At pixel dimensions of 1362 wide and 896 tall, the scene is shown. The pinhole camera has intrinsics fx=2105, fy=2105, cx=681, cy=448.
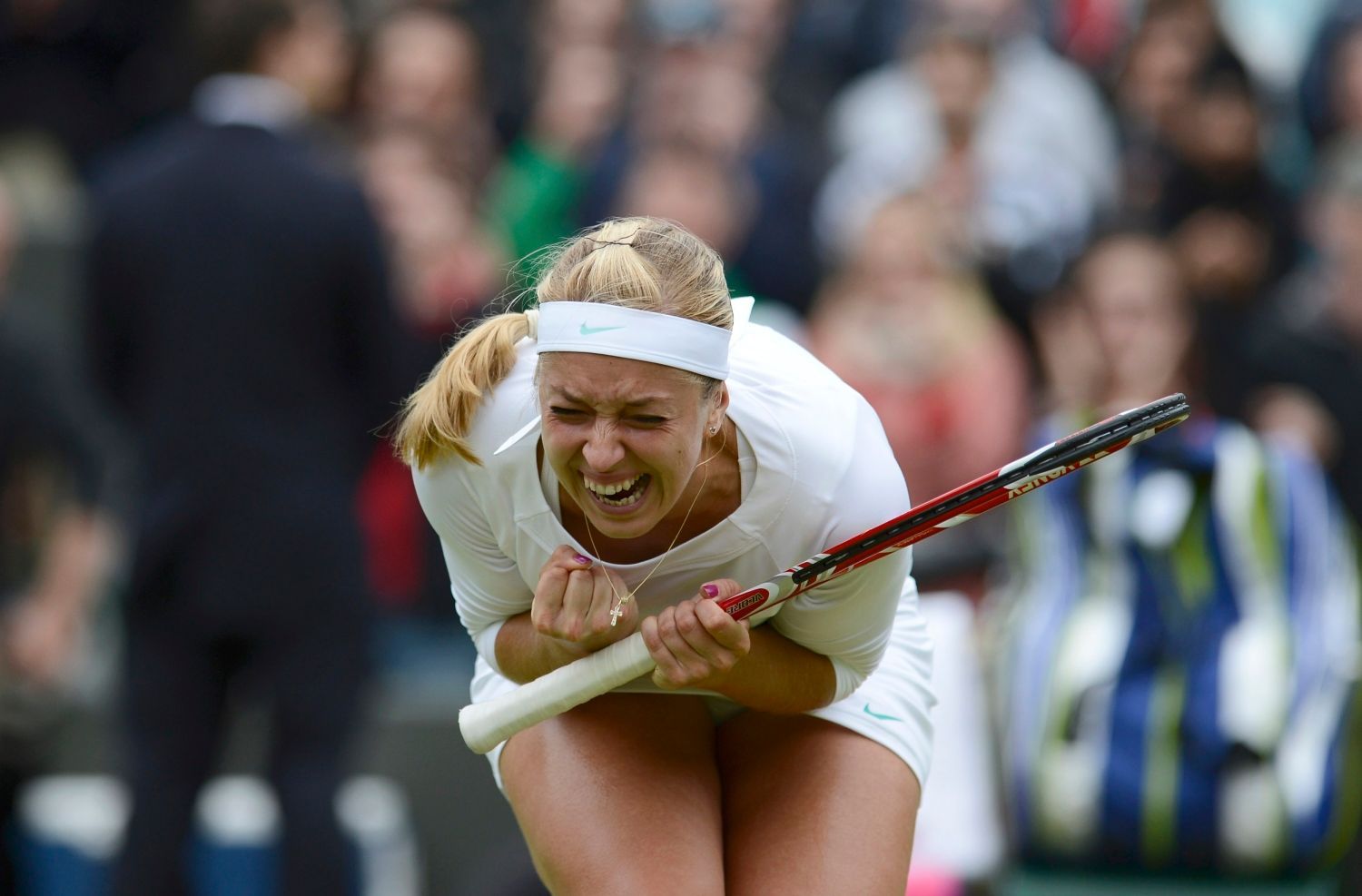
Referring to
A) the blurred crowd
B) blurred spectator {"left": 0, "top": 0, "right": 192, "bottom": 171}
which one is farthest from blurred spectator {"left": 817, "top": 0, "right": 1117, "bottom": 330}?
blurred spectator {"left": 0, "top": 0, "right": 192, "bottom": 171}

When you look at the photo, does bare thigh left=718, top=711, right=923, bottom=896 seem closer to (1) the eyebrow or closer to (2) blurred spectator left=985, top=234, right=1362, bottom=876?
(1) the eyebrow

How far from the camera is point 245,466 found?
5.53m

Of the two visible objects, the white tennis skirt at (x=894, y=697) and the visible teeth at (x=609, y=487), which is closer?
the visible teeth at (x=609, y=487)

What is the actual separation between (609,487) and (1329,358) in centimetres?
430

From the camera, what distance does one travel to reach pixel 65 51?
800 centimetres

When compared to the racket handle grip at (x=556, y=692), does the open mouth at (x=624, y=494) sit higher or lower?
higher

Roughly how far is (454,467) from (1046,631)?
2.54m

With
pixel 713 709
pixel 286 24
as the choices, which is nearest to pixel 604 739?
pixel 713 709

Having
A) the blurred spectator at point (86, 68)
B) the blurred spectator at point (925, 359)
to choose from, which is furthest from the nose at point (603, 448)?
the blurred spectator at point (86, 68)

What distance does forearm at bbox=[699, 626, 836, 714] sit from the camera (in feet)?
11.5

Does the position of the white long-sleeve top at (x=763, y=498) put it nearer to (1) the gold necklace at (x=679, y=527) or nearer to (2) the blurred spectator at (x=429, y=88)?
(1) the gold necklace at (x=679, y=527)

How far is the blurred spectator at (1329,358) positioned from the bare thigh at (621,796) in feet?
12.0

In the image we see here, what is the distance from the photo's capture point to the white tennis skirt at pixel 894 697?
12.4ft

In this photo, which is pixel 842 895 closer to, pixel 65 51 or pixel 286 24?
pixel 286 24
